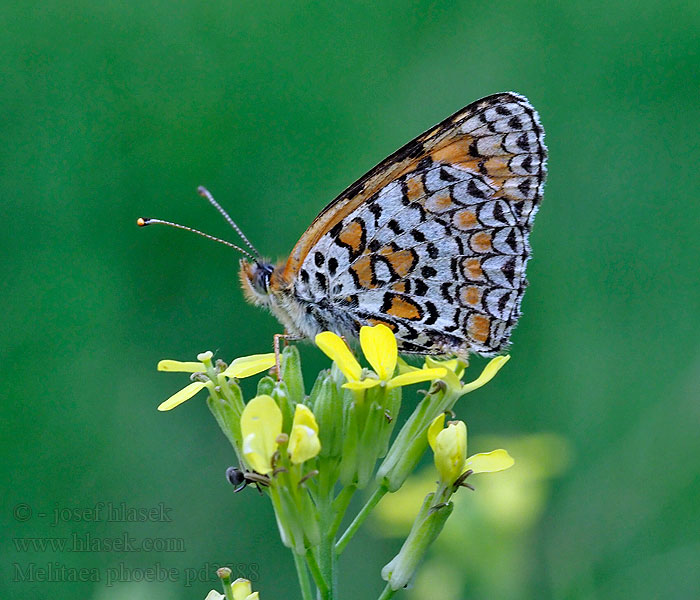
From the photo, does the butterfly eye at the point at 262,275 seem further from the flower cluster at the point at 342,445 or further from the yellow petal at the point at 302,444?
the yellow petal at the point at 302,444

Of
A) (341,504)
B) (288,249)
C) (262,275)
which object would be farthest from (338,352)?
(288,249)

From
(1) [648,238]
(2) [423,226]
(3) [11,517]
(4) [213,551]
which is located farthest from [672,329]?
(3) [11,517]

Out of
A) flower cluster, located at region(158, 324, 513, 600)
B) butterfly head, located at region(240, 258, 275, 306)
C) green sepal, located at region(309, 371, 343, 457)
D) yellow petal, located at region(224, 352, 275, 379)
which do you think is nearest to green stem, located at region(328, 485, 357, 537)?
flower cluster, located at region(158, 324, 513, 600)

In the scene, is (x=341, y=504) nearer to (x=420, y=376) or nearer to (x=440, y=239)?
(x=420, y=376)

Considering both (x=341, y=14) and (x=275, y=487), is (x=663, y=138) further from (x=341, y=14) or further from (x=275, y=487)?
(x=275, y=487)

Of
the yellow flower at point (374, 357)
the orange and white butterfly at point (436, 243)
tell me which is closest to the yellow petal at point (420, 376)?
the yellow flower at point (374, 357)

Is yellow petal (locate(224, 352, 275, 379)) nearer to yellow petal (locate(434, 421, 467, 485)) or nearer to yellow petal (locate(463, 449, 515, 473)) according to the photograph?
yellow petal (locate(434, 421, 467, 485))
